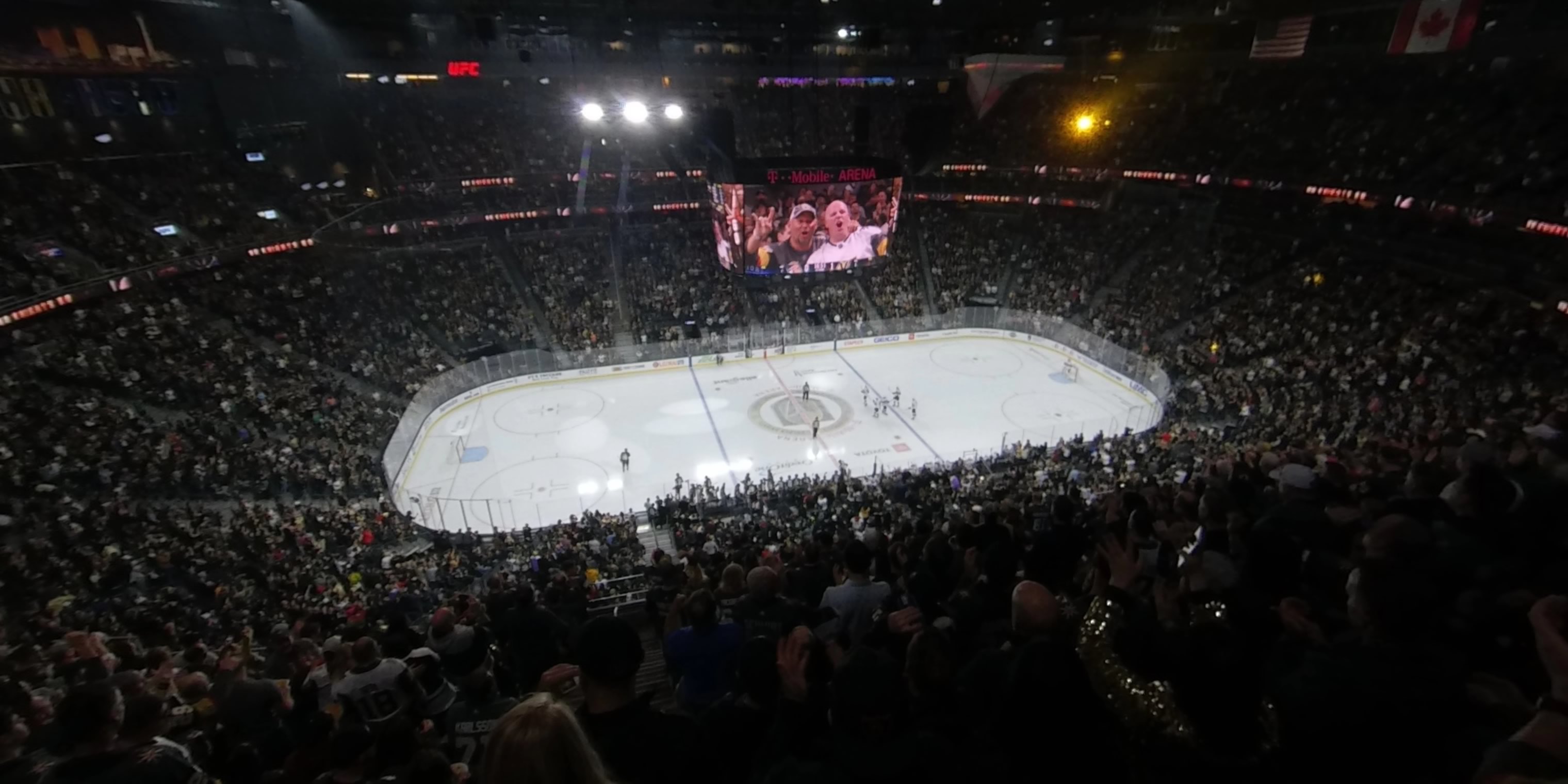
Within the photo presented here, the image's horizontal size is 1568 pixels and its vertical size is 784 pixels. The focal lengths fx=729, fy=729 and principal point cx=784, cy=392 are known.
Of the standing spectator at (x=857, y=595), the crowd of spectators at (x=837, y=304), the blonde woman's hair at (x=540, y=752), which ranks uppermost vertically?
the blonde woman's hair at (x=540, y=752)

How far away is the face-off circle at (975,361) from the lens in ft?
107

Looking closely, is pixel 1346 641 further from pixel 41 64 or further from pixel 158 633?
pixel 41 64

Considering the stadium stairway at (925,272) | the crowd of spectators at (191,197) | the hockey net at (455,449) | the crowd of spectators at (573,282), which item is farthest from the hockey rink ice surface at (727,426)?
the crowd of spectators at (191,197)

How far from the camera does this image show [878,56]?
152 feet

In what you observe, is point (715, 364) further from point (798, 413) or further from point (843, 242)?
point (843, 242)

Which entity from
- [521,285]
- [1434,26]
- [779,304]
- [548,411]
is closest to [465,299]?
[521,285]

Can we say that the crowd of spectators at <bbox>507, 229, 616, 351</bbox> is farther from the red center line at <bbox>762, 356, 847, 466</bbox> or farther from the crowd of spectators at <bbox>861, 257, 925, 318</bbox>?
→ the crowd of spectators at <bbox>861, 257, 925, 318</bbox>

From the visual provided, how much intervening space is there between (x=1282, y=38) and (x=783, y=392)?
29739 millimetres

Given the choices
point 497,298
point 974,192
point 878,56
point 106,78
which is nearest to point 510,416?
point 497,298

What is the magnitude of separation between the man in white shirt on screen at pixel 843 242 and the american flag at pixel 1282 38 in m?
21.3

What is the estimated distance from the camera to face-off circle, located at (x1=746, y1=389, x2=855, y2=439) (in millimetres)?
27156

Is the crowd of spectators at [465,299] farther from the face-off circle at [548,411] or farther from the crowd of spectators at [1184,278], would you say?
the crowd of spectators at [1184,278]

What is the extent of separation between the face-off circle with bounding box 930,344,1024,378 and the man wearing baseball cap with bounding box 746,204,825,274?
26.0ft

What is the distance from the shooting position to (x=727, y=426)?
27.4 meters
